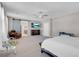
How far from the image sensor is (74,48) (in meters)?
2.69

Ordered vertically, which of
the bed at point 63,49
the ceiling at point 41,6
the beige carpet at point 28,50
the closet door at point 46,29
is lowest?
the beige carpet at point 28,50

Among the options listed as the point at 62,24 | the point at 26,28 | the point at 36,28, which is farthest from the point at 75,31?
the point at 26,28

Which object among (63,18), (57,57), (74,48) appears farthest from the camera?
(63,18)

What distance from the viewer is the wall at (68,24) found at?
6551 millimetres

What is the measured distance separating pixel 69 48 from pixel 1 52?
2591mm

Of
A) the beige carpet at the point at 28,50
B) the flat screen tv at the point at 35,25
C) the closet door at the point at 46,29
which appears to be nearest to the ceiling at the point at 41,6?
the beige carpet at the point at 28,50

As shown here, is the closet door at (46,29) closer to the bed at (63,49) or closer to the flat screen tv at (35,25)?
the flat screen tv at (35,25)

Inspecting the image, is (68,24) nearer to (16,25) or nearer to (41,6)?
(41,6)

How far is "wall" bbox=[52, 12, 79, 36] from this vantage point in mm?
6551

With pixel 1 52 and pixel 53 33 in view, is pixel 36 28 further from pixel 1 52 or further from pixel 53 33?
pixel 1 52

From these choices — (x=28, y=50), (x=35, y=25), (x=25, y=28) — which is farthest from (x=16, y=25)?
(x=28, y=50)

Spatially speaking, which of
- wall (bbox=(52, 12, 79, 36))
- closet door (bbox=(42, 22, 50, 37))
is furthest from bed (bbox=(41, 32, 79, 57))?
closet door (bbox=(42, 22, 50, 37))

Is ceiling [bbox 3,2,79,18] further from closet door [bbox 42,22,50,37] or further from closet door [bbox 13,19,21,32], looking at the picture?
closet door [bbox 42,22,50,37]

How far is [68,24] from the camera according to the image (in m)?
7.30
